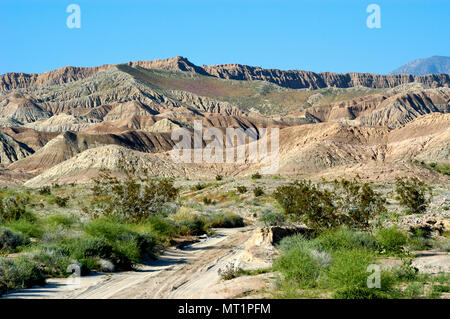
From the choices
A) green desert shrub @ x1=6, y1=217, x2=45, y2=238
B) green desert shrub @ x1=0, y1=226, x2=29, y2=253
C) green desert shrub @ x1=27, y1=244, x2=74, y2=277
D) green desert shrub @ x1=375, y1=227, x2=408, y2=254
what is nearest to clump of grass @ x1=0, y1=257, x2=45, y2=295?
green desert shrub @ x1=27, y1=244, x2=74, y2=277

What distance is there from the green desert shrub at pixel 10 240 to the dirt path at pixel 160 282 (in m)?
3.45

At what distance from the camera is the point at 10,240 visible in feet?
53.0

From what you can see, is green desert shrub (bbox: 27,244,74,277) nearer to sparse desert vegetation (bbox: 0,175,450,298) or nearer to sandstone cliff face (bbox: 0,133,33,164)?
sparse desert vegetation (bbox: 0,175,450,298)

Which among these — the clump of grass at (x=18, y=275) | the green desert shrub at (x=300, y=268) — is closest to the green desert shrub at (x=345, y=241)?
the green desert shrub at (x=300, y=268)

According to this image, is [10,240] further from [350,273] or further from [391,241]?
[391,241]

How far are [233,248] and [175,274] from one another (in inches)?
224

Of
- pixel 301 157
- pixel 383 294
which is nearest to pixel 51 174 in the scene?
pixel 301 157

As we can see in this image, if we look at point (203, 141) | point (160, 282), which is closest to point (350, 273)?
point (160, 282)

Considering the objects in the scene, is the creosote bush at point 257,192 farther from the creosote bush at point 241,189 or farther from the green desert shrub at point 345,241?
the green desert shrub at point 345,241

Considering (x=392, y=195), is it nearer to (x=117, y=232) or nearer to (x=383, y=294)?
(x=117, y=232)

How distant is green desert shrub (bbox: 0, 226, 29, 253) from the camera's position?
15.8m

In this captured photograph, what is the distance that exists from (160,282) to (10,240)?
546 centimetres

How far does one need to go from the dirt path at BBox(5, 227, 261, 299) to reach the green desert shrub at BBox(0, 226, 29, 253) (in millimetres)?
3454

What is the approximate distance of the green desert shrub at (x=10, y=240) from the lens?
15.8 meters
